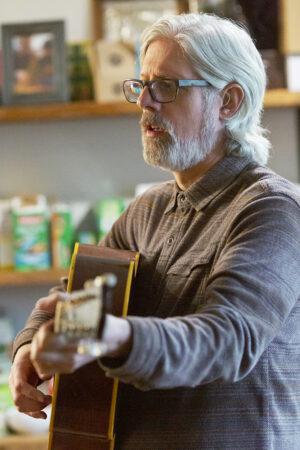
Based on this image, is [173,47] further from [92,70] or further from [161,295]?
[92,70]

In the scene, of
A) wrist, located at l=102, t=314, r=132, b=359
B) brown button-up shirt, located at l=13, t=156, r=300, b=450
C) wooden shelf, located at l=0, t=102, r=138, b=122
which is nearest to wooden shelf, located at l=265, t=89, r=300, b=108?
wooden shelf, located at l=0, t=102, r=138, b=122

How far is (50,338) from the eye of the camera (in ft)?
3.13

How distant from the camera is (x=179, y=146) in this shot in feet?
4.88

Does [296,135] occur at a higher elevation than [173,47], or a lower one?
lower

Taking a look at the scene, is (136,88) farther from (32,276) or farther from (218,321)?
(32,276)

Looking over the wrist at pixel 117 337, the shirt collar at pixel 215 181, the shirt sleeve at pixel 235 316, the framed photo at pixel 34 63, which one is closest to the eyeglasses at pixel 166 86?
the shirt collar at pixel 215 181

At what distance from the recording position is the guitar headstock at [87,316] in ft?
3.02

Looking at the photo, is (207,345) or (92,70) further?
(92,70)

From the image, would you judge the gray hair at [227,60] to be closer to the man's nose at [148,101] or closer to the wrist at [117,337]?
the man's nose at [148,101]

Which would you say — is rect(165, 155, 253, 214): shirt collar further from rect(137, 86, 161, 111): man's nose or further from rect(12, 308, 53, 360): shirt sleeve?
rect(12, 308, 53, 360): shirt sleeve

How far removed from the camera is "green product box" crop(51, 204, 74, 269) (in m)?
2.73

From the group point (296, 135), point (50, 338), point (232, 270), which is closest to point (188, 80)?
point (232, 270)

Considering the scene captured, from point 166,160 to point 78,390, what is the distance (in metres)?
0.40

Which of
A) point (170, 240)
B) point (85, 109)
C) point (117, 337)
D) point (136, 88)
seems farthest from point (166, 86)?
point (85, 109)
